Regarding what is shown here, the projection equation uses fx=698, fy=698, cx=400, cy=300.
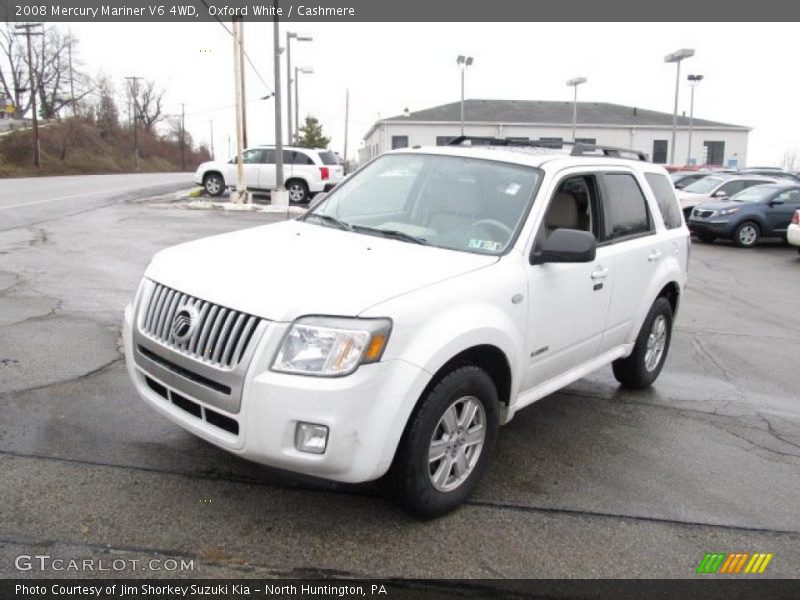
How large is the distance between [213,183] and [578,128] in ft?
115

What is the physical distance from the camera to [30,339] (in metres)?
6.09

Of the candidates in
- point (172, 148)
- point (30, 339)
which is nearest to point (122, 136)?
point (172, 148)

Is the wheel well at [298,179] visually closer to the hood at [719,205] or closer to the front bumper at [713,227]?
the front bumper at [713,227]

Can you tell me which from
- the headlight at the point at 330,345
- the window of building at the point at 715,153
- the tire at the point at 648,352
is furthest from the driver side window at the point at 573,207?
the window of building at the point at 715,153

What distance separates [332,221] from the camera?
4.60 metres

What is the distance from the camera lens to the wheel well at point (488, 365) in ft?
11.1

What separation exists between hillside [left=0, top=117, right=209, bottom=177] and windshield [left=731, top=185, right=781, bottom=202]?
50.4m

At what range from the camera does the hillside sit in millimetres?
57531

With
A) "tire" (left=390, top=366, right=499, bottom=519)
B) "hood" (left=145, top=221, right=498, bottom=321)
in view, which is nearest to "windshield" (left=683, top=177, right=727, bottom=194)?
"hood" (left=145, top=221, right=498, bottom=321)

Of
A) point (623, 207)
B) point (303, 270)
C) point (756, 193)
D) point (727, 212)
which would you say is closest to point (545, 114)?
point (756, 193)

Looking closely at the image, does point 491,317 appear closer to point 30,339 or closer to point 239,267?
point 239,267

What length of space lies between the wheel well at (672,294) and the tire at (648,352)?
8 centimetres

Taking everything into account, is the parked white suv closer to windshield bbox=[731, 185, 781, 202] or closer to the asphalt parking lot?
windshield bbox=[731, 185, 781, 202]

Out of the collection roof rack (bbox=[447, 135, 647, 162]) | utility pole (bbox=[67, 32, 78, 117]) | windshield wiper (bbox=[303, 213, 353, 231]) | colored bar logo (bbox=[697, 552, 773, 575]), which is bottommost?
colored bar logo (bbox=[697, 552, 773, 575])
